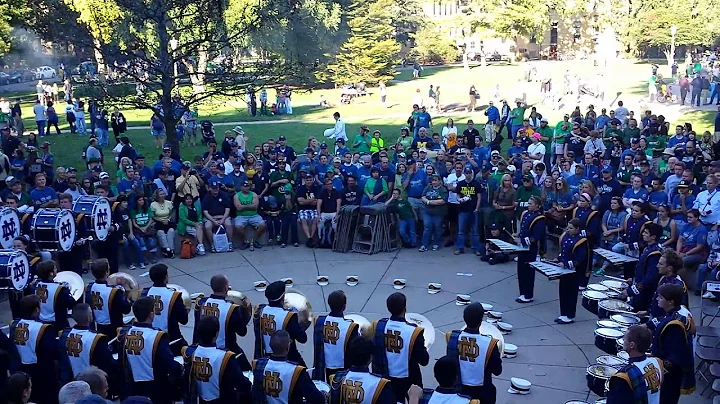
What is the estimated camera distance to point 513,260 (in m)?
14.7

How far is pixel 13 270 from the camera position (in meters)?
10.4

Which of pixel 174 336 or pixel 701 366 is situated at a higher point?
pixel 174 336

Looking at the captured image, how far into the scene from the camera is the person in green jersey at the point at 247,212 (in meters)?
15.8

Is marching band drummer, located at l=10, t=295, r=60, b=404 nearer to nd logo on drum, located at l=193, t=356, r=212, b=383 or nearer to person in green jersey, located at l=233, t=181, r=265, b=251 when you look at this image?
nd logo on drum, located at l=193, t=356, r=212, b=383

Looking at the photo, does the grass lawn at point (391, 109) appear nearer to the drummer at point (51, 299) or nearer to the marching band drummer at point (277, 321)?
the drummer at point (51, 299)

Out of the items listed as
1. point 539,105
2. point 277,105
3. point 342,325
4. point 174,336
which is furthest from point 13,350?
point 539,105

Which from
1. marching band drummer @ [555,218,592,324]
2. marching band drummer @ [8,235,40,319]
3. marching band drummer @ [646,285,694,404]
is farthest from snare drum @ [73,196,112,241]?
marching band drummer @ [646,285,694,404]

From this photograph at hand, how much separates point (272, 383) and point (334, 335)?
1294 millimetres

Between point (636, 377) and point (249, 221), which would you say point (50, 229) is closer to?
point (249, 221)

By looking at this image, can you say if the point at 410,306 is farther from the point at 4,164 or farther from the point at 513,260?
the point at 4,164

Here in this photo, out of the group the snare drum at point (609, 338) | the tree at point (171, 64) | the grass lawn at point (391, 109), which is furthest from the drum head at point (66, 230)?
the grass lawn at point (391, 109)

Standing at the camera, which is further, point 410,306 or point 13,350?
point 410,306

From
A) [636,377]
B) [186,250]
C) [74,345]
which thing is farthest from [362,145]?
[636,377]

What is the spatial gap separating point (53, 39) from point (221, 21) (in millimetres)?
4533
